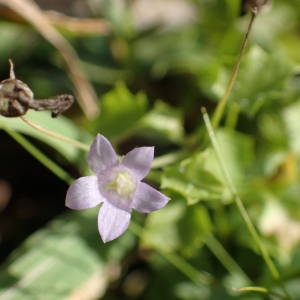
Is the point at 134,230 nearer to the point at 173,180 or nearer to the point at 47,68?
the point at 173,180

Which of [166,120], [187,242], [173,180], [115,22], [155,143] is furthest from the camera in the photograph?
[115,22]

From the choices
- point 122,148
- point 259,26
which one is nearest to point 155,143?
point 122,148

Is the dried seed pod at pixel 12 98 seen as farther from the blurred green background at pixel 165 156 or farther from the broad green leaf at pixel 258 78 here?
the broad green leaf at pixel 258 78

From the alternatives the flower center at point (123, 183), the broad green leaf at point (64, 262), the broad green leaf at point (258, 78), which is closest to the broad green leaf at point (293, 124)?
the broad green leaf at point (258, 78)

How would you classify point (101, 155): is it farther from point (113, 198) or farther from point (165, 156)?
point (165, 156)

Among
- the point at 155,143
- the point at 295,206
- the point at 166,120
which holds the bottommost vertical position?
the point at 295,206

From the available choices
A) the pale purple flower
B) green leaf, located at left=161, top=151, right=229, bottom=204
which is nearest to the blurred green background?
green leaf, located at left=161, top=151, right=229, bottom=204
